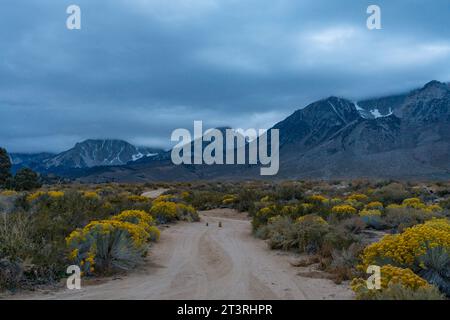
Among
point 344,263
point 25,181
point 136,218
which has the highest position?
point 25,181

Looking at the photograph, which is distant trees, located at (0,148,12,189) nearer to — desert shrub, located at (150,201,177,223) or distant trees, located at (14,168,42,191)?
distant trees, located at (14,168,42,191)

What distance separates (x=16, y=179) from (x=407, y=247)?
1704 inches

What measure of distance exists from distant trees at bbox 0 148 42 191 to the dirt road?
108 feet

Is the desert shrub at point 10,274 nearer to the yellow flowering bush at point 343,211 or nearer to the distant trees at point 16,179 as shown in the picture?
the yellow flowering bush at point 343,211

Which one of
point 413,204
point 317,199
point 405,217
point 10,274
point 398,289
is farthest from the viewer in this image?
point 317,199

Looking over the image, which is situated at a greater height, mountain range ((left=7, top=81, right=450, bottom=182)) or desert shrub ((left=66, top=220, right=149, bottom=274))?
mountain range ((left=7, top=81, right=450, bottom=182))

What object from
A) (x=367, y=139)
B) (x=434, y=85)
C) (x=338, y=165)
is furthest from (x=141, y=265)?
(x=434, y=85)

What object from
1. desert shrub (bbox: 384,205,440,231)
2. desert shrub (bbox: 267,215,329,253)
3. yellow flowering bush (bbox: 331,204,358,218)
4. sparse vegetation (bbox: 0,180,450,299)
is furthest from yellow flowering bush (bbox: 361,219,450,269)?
yellow flowering bush (bbox: 331,204,358,218)

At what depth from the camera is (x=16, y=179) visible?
4509 centimetres

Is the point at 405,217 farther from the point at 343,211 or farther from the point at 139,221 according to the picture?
the point at 139,221

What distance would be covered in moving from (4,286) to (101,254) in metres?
2.27

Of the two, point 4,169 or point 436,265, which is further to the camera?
point 4,169

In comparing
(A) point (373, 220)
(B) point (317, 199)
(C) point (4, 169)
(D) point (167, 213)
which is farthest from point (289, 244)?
(C) point (4, 169)

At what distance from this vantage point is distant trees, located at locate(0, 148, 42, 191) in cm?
4353
